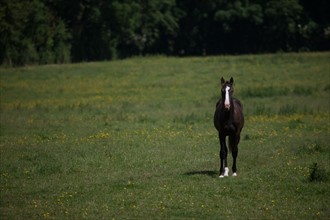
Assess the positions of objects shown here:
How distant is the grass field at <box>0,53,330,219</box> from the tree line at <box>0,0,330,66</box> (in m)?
14.3

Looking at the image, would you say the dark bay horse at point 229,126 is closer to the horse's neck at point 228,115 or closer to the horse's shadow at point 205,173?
the horse's neck at point 228,115

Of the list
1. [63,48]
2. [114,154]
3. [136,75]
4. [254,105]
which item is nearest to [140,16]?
[63,48]

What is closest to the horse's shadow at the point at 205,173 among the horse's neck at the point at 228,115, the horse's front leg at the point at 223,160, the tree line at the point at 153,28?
the horse's front leg at the point at 223,160

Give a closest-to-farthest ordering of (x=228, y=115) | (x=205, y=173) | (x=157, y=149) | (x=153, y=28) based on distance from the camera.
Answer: (x=228, y=115)
(x=205, y=173)
(x=157, y=149)
(x=153, y=28)

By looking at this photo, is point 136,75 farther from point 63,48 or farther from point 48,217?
point 48,217

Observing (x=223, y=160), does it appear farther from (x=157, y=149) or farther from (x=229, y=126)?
(x=157, y=149)

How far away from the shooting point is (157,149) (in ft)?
71.7

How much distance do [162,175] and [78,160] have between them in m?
3.54

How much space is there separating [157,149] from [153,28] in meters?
63.4

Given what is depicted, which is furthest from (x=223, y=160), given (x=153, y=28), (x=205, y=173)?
(x=153, y=28)

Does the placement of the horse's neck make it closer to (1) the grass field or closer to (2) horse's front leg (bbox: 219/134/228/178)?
(2) horse's front leg (bbox: 219/134/228/178)

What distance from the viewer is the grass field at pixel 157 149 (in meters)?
14.4

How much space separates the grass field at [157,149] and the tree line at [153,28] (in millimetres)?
14258

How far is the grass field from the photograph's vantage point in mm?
14430
